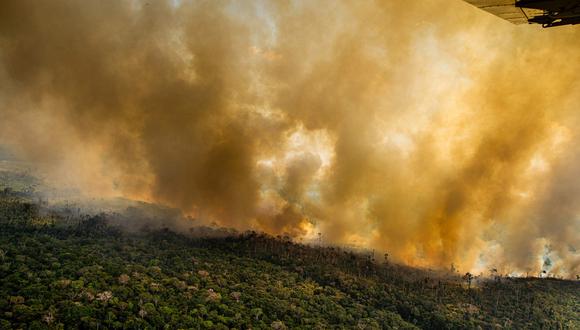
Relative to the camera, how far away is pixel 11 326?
6796 inches

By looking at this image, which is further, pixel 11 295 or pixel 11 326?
pixel 11 295

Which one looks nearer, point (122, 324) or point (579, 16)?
point (579, 16)

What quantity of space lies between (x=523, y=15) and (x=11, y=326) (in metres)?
208

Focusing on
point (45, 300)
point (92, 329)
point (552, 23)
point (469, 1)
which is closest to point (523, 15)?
point (552, 23)

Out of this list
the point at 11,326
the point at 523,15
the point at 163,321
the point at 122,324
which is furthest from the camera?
the point at 163,321

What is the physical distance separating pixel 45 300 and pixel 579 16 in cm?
22638

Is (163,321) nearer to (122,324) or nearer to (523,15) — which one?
(122,324)

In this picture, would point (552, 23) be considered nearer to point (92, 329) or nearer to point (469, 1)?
point (469, 1)

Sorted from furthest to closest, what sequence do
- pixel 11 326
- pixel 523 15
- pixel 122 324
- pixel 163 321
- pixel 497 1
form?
pixel 163 321, pixel 122 324, pixel 11 326, pixel 523 15, pixel 497 1

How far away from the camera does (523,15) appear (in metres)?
15.7

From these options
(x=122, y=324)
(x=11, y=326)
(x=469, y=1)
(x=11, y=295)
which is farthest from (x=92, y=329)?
(x=469, y=1)

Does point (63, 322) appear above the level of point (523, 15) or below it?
below

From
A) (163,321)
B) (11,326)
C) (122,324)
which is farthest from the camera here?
(163,321)

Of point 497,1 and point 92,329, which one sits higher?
point 497,1
